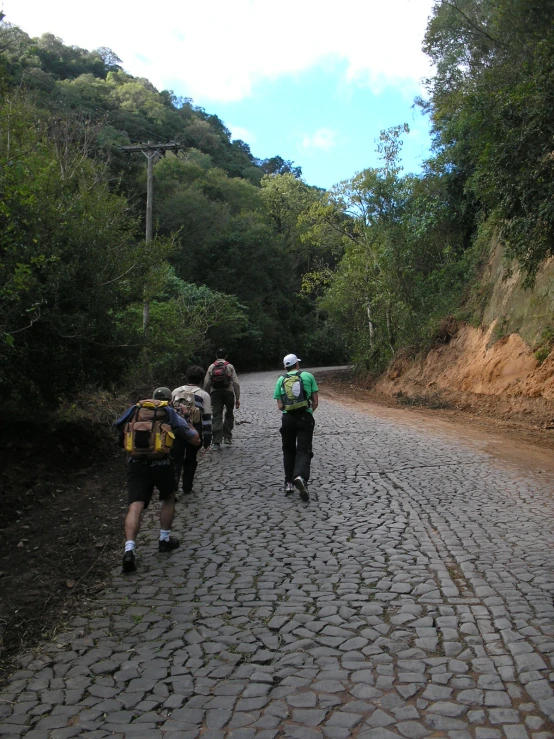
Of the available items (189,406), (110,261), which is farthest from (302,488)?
(110,261)

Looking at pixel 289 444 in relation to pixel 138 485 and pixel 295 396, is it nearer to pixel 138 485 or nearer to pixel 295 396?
pixel 295 396

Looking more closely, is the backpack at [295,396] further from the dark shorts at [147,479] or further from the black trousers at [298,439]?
the dark shorts at [147,479]

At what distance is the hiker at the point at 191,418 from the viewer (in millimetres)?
8523

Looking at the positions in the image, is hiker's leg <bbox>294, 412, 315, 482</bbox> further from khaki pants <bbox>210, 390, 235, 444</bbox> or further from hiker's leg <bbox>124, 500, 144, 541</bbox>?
khaki pants <bbox>210, 390, 235, 444</bbox>

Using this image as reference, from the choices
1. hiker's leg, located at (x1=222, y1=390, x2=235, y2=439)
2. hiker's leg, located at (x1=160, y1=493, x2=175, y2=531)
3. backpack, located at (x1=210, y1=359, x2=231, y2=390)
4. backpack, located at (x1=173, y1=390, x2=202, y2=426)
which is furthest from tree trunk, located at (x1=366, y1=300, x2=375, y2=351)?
hiker's leg, located at (x1=160, y1=493, x2=175, y2=531)

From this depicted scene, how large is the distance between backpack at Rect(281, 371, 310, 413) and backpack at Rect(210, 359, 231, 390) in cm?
333

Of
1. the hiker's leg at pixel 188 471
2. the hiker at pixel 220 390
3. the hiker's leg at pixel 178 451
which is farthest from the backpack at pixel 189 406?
the hiker at pixel 220 390

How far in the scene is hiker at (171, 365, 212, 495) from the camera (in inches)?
336

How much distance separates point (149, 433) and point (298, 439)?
114 inches

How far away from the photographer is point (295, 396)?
8.44 meters

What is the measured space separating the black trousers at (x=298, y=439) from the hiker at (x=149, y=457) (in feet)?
7.64

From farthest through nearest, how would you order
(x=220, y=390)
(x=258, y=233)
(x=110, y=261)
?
(x=258, y=233) → (x=220, y=390) → (x=110, y=261)

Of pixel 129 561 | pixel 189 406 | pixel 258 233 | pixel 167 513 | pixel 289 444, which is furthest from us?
pixel 258 233

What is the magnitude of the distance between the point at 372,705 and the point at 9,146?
851cm
